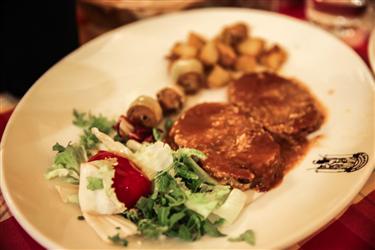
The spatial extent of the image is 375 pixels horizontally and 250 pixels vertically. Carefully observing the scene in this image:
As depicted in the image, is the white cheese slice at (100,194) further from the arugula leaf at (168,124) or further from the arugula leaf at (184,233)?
the arugula leaf at (168,124)

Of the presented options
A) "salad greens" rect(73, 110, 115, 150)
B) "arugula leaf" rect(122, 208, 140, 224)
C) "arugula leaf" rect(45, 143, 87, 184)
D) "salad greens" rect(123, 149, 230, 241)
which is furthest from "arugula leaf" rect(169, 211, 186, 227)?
"salad greens" rect(73, 110, 115, 150)

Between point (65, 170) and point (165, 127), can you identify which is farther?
point (165, 127)

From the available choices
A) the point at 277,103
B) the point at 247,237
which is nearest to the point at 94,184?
the point at 247,237

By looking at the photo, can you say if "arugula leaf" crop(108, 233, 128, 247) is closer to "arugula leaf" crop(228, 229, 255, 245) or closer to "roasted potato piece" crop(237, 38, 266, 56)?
"arugula leaf" crop(228, 229, 255, 245)

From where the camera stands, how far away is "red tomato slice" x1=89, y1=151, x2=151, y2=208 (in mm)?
1535

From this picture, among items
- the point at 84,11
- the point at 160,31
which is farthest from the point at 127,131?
the point at 84,11

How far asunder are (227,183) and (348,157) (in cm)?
47

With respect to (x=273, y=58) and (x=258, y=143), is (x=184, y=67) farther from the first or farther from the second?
(x=258, y=143)

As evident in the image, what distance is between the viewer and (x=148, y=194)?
159 cm

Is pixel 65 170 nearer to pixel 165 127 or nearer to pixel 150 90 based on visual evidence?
pixel 165 127

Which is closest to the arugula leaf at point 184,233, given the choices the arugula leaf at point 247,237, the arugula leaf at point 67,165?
the arugula leaf at point 247,237

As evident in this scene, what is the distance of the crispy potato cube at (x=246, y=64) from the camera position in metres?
2.41

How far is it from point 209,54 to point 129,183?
3.40 feet

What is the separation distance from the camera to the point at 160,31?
2.60m
